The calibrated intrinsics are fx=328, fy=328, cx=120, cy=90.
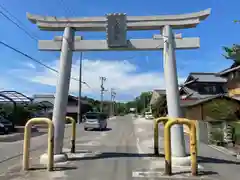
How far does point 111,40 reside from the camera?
12.3 m

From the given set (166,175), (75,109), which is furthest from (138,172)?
(75,109)

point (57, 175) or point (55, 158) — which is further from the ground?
point (55, 158)

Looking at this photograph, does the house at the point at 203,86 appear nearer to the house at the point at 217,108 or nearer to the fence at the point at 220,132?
the house at the point at 217,108

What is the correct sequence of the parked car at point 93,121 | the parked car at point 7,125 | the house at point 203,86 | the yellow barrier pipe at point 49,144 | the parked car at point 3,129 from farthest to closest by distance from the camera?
the house at point 203,86 → the parked car at point 93,121 → the parked car at point 7,125 → the parked car at point 3,129 → the yellow barrier pipe at point 49,144

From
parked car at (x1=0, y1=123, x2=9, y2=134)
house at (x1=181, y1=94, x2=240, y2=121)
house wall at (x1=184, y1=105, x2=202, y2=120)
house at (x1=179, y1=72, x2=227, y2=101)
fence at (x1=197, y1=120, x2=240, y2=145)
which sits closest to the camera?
fence at (x1=197, y1=120, x2=240, y2=145)

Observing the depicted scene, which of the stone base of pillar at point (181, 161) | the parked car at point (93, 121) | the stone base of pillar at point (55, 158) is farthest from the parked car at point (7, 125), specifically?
the stone base of pillar at point (181, 161)

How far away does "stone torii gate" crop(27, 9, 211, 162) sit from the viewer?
11930 mm

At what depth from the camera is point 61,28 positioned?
12.7m

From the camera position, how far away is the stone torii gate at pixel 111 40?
1193cm

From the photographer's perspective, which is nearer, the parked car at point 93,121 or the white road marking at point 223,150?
the white road marking at point 223,150

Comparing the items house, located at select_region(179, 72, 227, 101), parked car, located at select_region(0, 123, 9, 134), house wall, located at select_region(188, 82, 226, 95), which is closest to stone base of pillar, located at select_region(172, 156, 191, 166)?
parked car, located at select_region(0, 123, 9, 134)

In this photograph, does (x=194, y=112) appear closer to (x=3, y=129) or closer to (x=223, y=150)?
(x=223, y=150)

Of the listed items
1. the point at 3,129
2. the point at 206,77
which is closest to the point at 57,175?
the point at 3,129

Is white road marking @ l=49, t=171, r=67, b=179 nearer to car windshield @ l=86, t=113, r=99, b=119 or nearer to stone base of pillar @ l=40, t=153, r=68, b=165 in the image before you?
stone base of pillar @ l=40, t=153, r=68, b=165
